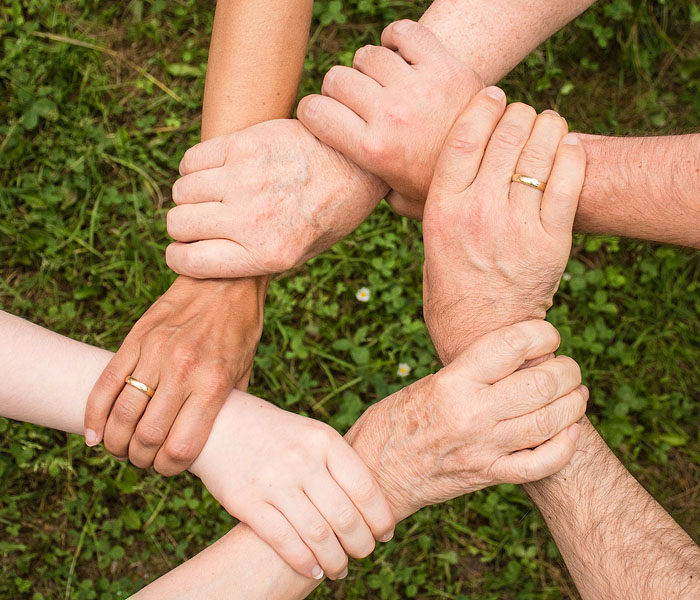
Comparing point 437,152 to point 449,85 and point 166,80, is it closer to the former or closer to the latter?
point 449,85

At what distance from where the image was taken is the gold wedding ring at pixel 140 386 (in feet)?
7.01

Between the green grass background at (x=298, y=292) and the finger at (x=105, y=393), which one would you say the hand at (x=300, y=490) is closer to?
the finger at (x=105, y=393)

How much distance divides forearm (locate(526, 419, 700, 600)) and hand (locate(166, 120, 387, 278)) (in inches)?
44.8

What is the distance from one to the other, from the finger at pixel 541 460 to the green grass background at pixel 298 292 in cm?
128

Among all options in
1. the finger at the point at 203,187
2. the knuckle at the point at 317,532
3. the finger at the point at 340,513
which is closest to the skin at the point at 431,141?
the finger at the point at 203,187

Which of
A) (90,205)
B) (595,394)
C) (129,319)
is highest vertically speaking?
(90,205)

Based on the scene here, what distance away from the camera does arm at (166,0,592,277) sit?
7.40 feet

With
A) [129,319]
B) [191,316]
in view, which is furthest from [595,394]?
[129,319]

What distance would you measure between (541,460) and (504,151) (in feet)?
3.07

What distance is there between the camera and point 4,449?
10.4 feet

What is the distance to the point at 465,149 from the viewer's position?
2031 mm

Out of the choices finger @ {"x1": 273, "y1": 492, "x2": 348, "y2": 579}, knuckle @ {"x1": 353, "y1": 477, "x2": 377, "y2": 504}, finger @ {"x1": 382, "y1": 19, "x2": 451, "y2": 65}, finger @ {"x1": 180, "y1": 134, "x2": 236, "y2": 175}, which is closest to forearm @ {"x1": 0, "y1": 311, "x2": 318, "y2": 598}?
finger @ {"x1": 273, "y1": 492, "x2": 348, "y2": 579}

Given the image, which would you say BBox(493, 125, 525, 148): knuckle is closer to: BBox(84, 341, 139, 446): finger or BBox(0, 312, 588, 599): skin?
BBox(0, 312, 588, 599): skin

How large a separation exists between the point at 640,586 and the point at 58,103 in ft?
11.3
